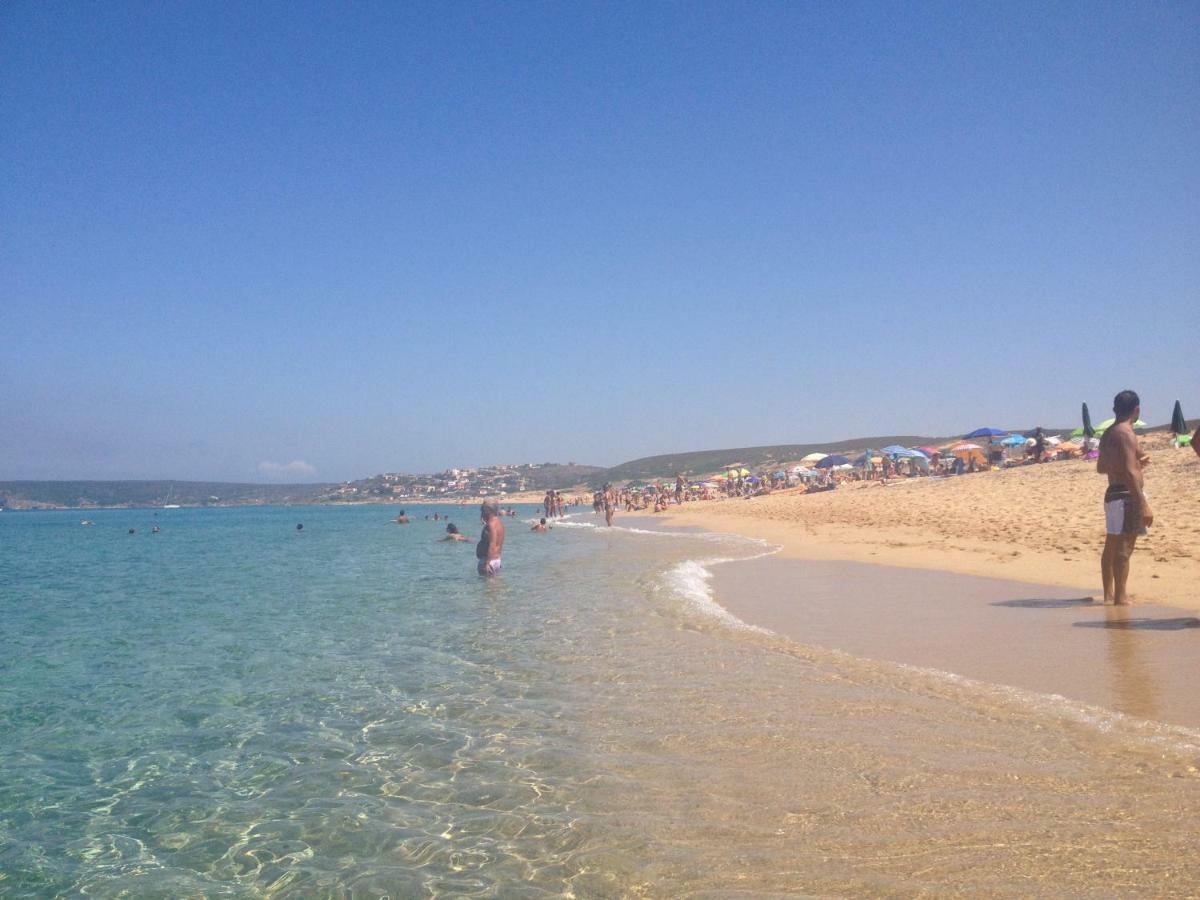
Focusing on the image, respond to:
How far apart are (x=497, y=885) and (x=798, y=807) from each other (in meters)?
1.52

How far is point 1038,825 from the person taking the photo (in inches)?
137

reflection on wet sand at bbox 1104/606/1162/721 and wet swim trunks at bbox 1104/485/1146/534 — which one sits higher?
wet swim trunks at bbox 1104/485/1146/534

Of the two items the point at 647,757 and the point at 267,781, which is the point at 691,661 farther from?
the point at 267,781

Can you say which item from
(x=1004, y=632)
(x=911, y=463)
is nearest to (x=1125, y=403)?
(x=1004, y=632)

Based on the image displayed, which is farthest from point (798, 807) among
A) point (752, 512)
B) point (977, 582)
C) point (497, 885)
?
point (752, 512)

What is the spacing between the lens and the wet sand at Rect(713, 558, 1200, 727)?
18.3 feet

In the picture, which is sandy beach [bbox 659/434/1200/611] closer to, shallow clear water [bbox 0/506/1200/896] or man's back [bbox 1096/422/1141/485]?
man's back [bbox 1096/422/1141/485]

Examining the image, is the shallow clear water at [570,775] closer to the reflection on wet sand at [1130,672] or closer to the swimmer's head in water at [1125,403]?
the reflection on wet sand at [1130,672]

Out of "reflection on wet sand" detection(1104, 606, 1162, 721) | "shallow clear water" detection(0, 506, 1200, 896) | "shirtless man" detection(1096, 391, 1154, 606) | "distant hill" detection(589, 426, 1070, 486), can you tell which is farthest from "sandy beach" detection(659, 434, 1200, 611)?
"distant hill" detection(589, 426, 1070, 486)

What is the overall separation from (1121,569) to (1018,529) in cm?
958

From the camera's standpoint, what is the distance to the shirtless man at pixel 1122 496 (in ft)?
27.1

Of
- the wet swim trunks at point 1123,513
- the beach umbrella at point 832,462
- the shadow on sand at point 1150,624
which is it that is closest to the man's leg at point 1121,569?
the wet swim trunks at point 1123,513

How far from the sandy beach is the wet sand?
1.08m

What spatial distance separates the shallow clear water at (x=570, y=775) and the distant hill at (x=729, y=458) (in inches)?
4426
